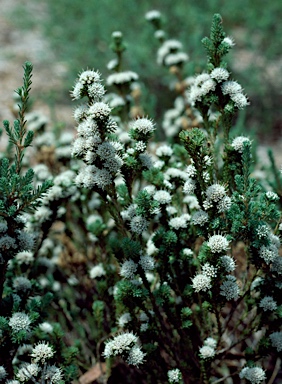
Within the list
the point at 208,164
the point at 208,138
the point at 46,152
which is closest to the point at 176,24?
the point at 46,152

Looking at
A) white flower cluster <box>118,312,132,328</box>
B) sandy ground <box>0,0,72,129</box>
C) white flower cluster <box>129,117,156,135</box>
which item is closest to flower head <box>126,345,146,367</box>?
white flower cluster <box>118,312,132,328</box>

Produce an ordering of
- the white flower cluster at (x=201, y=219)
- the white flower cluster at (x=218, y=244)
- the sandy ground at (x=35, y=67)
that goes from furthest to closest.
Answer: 1. the sandy ground at (x=35, y=67)
2. the white flower cluster at (x=201, y=219)
3. the white flower cluster at (x=218, y=244)

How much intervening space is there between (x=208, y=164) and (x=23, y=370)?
3.05 ft

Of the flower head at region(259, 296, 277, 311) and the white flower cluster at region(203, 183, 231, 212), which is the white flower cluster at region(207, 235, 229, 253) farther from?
the flower head at region(259, 296, 277, 311)

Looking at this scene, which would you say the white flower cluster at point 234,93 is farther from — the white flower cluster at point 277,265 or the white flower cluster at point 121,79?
the white flower cluster at point 121,79

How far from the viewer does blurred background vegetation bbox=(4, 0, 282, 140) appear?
5250 mm

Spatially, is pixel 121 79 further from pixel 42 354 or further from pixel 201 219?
pixel 42 354

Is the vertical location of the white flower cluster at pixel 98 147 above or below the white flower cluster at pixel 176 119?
below

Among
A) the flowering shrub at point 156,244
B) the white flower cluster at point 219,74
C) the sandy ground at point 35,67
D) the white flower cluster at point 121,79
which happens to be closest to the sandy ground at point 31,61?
the sandy ground at point 35,67

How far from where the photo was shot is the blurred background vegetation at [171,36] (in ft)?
17.2

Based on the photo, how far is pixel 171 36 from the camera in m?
5.79

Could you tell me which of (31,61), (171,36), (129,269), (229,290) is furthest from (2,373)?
(31,61)

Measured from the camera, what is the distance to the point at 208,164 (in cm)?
169

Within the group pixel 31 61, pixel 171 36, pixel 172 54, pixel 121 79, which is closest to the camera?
pixel 121 79
